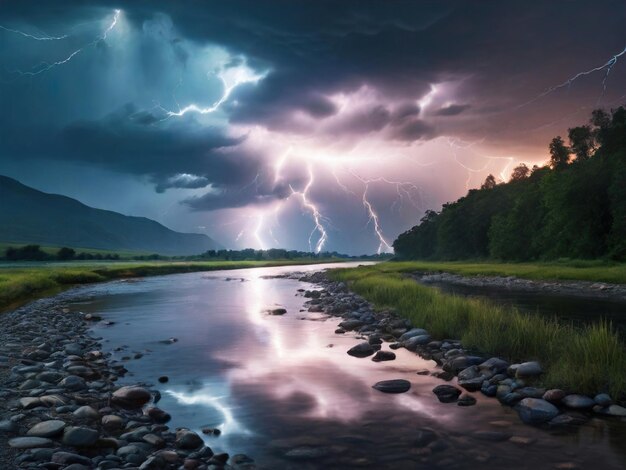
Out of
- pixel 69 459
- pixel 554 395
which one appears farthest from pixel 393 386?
pixel 69 459

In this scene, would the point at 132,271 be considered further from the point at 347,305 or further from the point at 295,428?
the point at 295,428

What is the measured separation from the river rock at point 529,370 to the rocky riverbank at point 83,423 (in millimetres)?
8059

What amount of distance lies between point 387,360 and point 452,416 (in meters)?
5.66

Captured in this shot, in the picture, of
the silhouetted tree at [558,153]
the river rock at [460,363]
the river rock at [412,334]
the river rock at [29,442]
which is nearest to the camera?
the river rock at [29,442]

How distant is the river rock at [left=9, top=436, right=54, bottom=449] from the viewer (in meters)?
7.30

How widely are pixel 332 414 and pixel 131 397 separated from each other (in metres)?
4.79

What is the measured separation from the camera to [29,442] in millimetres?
7398

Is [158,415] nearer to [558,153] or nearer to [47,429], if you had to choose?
[47,429]

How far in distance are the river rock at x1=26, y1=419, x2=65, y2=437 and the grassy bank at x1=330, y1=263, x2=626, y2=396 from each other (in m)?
11.0

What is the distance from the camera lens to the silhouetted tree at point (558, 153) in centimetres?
10488

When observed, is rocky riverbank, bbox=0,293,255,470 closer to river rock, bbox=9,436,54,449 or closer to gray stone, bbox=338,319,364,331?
river rock, bbox=9,436,54,449

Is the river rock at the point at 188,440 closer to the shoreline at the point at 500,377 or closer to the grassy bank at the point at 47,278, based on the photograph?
the shoreline at the point at 500,377

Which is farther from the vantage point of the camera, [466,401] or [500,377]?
[500,377]

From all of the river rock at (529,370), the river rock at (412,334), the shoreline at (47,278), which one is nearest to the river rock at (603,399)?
the river rock at (529,370)
